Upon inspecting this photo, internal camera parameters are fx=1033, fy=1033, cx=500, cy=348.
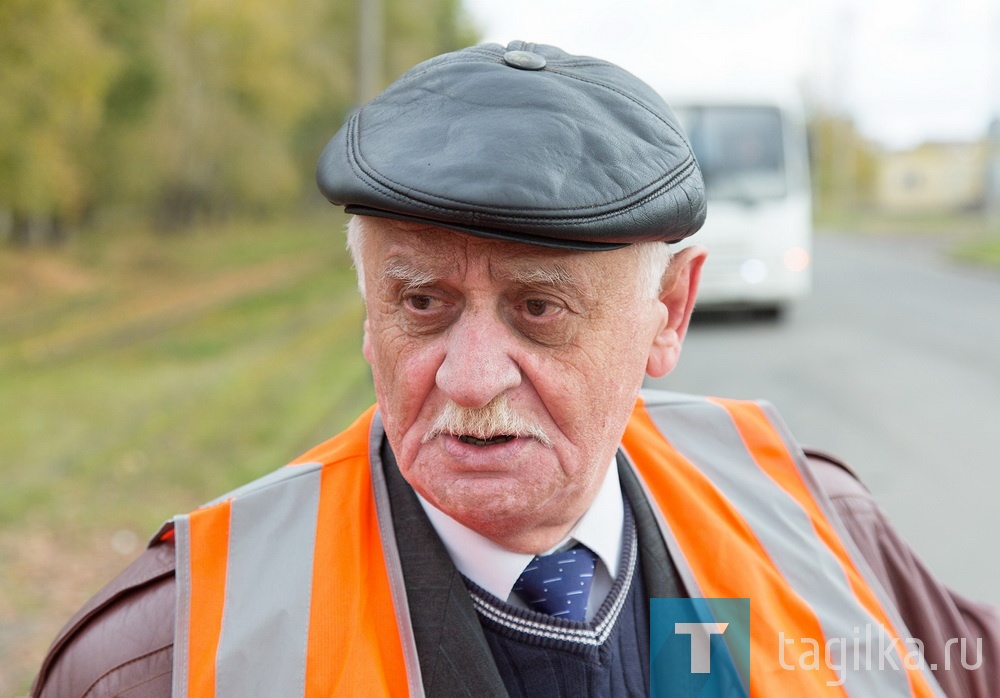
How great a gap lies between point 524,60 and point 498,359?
433 millimetres

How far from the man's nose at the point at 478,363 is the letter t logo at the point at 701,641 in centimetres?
54

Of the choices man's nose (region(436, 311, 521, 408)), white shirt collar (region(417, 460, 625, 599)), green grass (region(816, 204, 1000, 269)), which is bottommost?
green grass (region(816, 204, 1000, 269))

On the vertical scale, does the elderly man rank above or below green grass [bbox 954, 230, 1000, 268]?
above

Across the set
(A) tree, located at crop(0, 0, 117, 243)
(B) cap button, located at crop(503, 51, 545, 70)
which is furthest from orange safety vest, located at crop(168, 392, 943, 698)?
(A) tree, located at crop(0, 0, 117, 243)

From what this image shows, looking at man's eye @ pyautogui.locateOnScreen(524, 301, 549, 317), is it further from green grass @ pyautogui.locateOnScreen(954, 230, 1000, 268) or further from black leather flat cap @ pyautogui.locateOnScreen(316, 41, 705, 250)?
green grass @ pyautogui.locateOnScreen(954, 230, 1000, 268)

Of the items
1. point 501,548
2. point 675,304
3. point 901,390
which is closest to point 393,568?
point 501,548

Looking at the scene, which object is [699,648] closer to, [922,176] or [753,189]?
[753,189]

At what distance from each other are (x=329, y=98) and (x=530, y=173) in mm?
31424

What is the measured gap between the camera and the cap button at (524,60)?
4.82ft

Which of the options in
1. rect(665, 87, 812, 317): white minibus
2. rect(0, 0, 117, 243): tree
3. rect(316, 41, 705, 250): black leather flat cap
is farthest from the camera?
rect(665, 87, 812, 317): white minibus

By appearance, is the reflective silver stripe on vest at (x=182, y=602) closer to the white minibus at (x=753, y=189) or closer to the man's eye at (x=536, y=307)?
the man's eye at (x=536, y=307)

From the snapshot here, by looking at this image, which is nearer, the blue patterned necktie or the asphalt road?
the blue patterned necktie

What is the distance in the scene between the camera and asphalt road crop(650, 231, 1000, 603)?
554 cm

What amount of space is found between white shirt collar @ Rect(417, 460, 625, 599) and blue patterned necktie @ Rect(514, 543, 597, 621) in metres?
0.02
